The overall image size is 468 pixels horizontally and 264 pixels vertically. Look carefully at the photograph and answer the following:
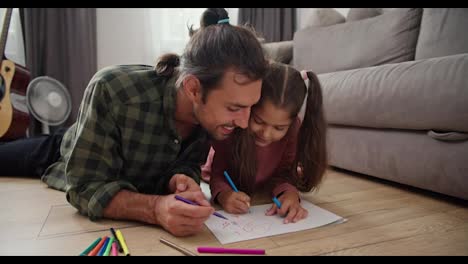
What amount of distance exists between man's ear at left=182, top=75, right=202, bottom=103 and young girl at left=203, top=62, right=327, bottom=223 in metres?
0.19

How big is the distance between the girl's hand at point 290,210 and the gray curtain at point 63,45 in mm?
1949

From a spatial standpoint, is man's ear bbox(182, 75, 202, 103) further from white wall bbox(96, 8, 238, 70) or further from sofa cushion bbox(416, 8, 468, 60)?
white wall bbox(96, 8, 238, 70)

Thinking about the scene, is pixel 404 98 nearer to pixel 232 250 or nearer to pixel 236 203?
pixel 236 203

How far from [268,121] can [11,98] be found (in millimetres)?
1541

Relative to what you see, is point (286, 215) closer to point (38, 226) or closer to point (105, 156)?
point (105, 156)

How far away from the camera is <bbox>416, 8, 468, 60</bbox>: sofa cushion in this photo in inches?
52.4

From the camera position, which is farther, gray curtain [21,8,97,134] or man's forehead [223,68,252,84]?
gray curtain [21,8,97,134]

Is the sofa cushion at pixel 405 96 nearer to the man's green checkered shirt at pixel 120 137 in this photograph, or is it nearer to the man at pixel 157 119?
the man at pixel 157 119

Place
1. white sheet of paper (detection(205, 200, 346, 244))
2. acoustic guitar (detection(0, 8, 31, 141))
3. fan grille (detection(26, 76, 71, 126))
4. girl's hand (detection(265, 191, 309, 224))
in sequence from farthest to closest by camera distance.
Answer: fan grille (detection(26, 76, 71, 126))
acoustic guitar (detection(0, 8, 31, 141))
girl's hand (detection(265, 191, 309, 224))
white sheet of paper (detection(205, 200, 346, 244))

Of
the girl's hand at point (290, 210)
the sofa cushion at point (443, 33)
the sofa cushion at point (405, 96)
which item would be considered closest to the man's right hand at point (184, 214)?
the girl's hand at point (290, 210)

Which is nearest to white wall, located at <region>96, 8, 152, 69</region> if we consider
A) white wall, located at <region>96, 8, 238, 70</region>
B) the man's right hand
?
white wall, located at <region>96, 8, 238, 70</region>

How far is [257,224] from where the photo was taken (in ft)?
2.79

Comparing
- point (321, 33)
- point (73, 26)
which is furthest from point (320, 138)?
point (73, 26)

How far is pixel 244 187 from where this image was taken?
110 cm
